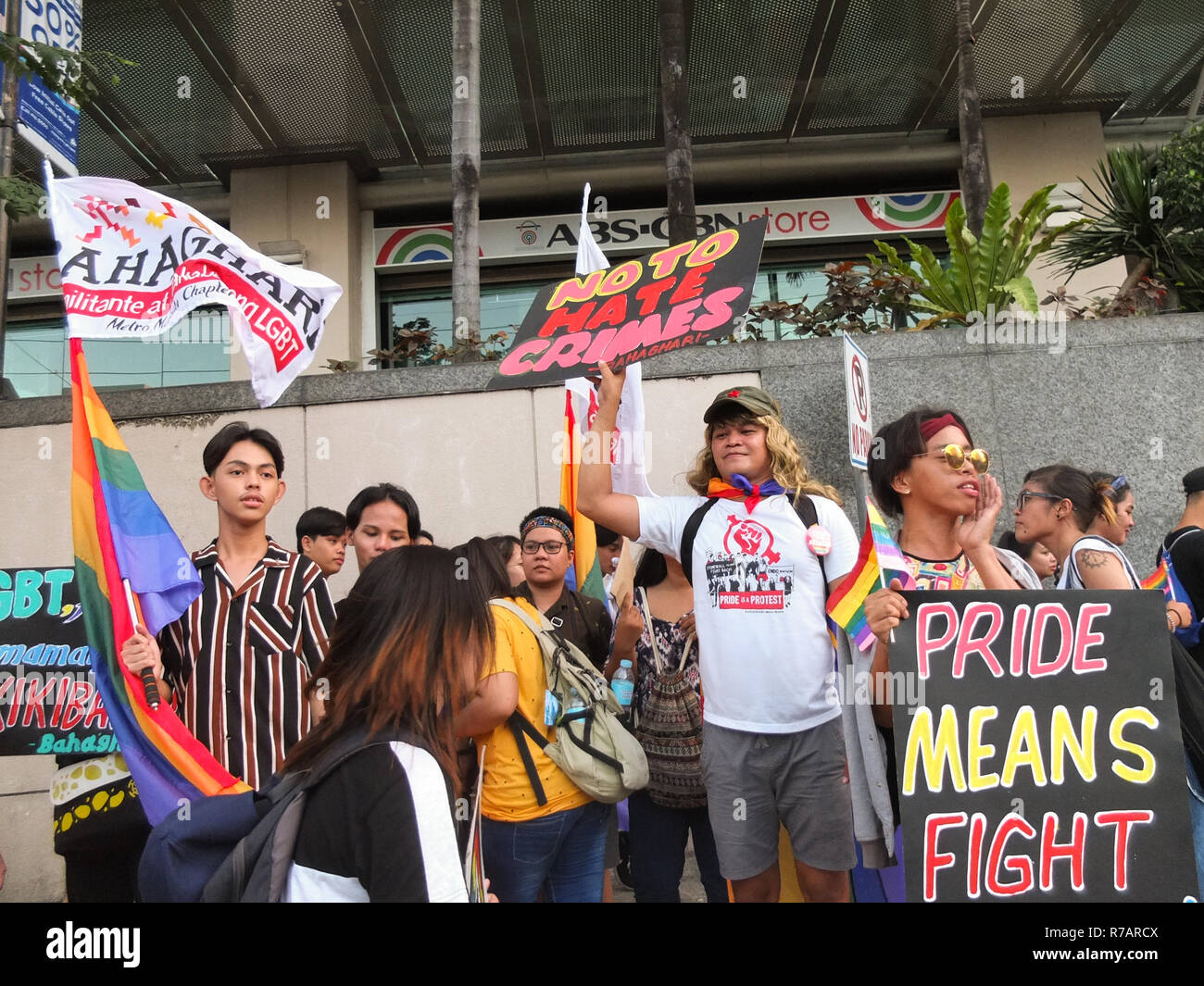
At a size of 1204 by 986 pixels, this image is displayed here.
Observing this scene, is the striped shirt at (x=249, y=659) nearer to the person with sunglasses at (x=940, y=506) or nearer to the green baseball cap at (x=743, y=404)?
the green baseball cap at (x=743, y=404)

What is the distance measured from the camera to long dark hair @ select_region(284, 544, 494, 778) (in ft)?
6.86

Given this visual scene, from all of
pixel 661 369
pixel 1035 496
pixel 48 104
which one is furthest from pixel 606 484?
pixel 48 104

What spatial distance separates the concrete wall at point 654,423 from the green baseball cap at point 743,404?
2255mm

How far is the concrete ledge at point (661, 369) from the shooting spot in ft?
20.4

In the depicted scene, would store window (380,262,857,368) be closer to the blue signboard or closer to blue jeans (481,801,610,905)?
the blue signboard

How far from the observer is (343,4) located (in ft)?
35.9

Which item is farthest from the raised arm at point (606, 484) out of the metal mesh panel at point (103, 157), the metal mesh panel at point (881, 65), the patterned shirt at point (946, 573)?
the metal mesh panel at point (103, 157)
